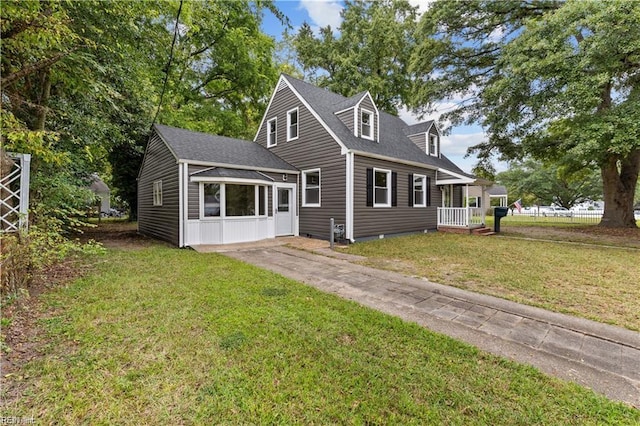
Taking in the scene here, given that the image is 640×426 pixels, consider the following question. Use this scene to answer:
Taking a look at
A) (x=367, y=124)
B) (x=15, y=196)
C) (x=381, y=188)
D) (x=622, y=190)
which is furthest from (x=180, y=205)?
(x=622, y=190)

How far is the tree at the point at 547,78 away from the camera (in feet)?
32.2

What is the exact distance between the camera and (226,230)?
967 centimetres

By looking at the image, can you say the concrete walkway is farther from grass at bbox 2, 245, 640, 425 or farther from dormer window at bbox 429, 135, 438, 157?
dormer window at bbox 429, 135, 438, 157

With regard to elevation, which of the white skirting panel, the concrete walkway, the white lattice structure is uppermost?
the white lattice structure

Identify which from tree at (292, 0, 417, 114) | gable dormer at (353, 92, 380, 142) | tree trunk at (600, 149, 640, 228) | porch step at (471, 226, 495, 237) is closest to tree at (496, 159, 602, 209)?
tree trunk at (600, 149, 640, 228)

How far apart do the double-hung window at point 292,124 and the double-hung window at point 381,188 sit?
4111 mm

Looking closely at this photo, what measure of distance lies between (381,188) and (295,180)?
3.78 meters

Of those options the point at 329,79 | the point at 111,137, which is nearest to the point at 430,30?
the point at 329,79

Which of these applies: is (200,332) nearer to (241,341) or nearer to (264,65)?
(241,341)

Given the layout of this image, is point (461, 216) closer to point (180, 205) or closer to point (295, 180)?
point (295, 180)

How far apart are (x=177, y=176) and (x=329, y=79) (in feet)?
60.6

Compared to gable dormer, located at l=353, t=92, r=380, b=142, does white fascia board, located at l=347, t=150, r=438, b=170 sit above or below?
below

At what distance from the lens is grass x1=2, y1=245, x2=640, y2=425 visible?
2014 millimetres

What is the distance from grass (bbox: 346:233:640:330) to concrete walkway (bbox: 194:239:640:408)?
54 cm
